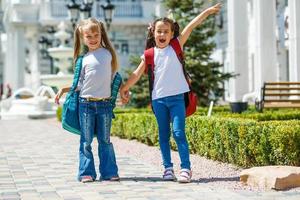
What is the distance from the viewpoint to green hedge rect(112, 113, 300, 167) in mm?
8203

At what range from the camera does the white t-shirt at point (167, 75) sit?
799 cm

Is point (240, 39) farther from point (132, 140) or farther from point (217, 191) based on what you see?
point (217, 191)

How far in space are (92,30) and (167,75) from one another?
0.99 m

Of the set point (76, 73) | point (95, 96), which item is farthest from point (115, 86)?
point (76, 73)

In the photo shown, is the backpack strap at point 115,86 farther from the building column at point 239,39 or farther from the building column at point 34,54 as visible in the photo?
the building column at point 34,54

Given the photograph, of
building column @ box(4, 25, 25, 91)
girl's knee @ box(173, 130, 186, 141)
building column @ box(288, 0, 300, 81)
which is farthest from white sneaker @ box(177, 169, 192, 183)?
building column @ box(4, 25, 25, 91)

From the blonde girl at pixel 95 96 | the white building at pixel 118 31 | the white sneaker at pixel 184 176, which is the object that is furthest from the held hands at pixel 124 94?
the white building at pixel 118 31

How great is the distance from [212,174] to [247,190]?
5.09 feet

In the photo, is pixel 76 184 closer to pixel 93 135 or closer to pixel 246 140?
pixel 93 135

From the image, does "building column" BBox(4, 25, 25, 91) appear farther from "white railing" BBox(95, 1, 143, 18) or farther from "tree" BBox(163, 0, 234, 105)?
"tree" BBox(163, 0, 234, 105)

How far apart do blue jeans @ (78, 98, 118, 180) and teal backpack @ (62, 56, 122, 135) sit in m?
0.07

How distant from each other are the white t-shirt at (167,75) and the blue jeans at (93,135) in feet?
2.05

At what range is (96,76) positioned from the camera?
8.08 metres

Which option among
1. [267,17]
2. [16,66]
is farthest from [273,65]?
[16,66]
